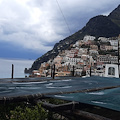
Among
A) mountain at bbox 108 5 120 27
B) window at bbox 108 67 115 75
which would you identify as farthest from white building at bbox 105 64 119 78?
mountain at bbox 108 5 120 27

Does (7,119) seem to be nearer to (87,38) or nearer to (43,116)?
(43,116)

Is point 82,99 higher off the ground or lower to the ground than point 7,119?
higher

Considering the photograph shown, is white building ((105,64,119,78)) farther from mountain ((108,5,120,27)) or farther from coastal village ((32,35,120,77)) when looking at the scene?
mountain ((108,5,120,27))

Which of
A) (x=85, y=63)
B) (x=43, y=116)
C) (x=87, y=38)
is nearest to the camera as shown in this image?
(x=43, y=116)

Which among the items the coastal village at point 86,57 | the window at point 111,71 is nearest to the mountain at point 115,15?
the coastal village at point 86,57

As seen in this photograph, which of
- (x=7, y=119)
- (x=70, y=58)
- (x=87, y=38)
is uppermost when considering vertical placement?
(x=87, y=38)

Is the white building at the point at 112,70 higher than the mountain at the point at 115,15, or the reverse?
the mountain at the point at 115,15

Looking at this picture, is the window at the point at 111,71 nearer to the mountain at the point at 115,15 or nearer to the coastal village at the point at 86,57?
the coastal village at the point at 86,57

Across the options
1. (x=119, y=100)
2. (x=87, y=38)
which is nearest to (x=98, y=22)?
(x=87, y=38)

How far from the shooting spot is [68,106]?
12.6 ft

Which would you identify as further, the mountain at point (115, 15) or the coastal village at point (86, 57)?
the mountain at point (115, 15)

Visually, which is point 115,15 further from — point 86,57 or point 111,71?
point 111,71

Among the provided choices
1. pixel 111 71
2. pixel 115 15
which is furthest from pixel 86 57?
pixel 115 15

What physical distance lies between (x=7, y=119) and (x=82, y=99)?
2.13 meters
